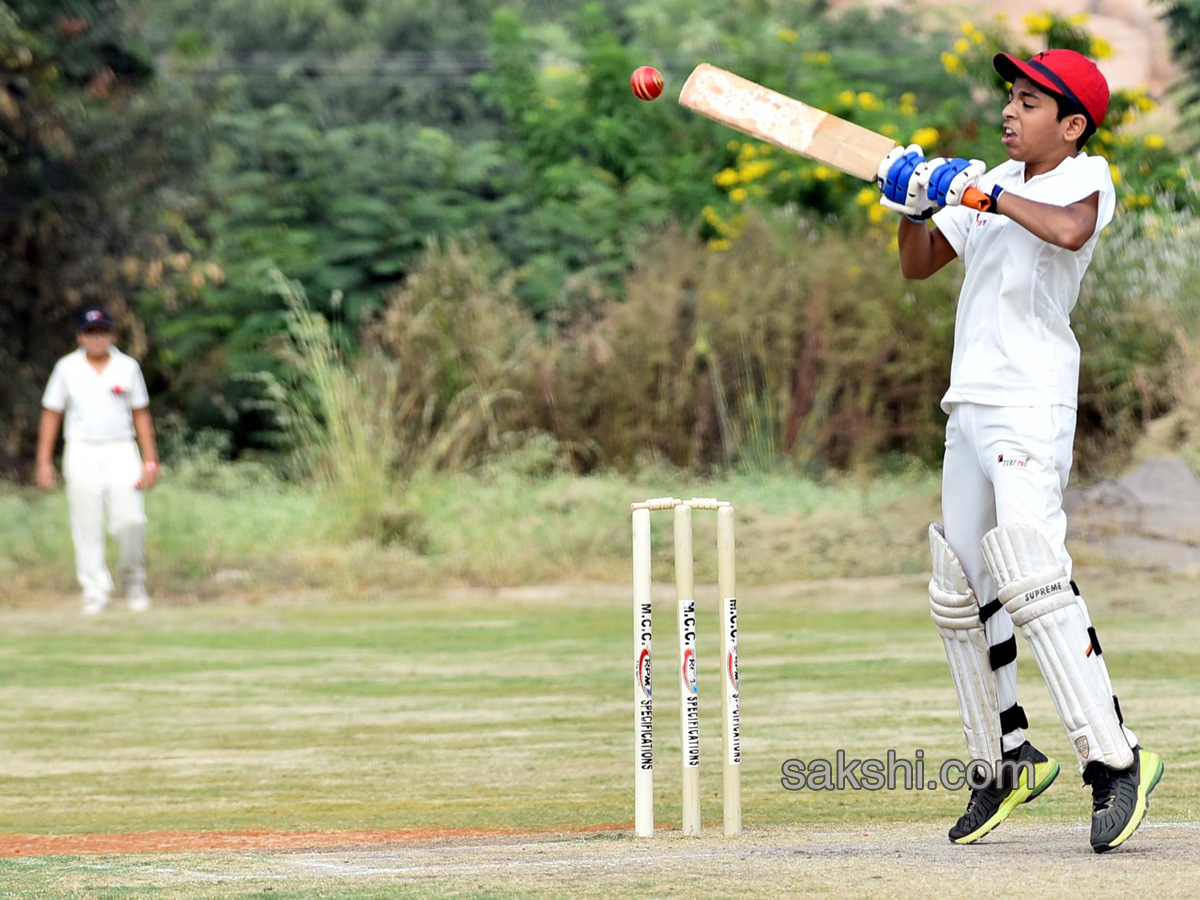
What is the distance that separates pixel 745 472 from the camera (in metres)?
14.9

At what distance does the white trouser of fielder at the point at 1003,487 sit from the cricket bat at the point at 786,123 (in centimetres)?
63

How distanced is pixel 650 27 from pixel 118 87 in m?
16.5

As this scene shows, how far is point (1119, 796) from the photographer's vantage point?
4004mm

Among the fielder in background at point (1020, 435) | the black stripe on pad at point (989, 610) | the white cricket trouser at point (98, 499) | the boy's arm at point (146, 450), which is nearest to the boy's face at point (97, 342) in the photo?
the boy's arm at point (146, 450)

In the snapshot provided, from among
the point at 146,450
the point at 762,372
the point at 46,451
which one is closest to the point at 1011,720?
the point at 146,450

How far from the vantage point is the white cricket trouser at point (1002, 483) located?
4117 millimetres

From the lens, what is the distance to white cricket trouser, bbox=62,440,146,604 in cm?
1122

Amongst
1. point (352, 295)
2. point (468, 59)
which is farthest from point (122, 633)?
point (468, 59)

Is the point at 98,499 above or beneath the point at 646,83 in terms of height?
beneath

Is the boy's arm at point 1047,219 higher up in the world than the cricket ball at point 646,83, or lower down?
lower down

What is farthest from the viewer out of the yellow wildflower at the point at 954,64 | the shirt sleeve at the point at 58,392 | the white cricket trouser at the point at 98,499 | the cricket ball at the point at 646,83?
the yellow wildflower at the point at 954,64

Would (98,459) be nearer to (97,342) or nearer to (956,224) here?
(97,342)

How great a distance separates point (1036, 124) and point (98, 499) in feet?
27.0

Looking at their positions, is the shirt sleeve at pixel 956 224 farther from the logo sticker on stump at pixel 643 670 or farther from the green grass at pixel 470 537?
the green grass at pixel 470 537
